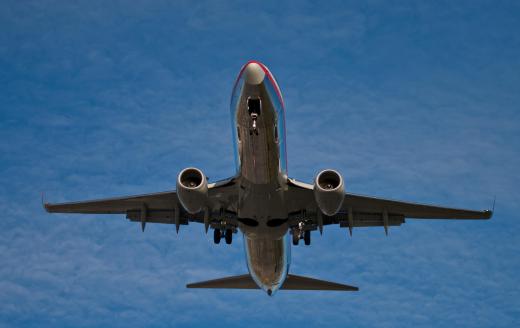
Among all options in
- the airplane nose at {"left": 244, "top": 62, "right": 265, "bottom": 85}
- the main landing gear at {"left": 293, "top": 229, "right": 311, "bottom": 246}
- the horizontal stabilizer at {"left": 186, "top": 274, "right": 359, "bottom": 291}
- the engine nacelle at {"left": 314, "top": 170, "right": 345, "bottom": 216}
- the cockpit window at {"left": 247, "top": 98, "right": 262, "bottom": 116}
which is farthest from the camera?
the horizontal stabilizer at {"left": 186, "top": 274, "right": 359, "bottom": 291}

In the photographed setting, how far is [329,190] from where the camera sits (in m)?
26.2

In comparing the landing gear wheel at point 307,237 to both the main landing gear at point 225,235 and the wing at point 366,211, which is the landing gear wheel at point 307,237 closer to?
the wing at point 366,211

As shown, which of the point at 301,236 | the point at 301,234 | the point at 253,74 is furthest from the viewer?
the point at 301,236

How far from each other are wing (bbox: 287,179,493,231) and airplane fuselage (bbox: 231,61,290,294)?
29.4 inches

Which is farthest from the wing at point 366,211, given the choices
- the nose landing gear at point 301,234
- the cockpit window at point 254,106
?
the cockpit window at point 254,106

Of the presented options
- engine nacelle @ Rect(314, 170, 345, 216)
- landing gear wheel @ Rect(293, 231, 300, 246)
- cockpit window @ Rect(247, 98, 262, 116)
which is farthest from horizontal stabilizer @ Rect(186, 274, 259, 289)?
cockpit window @ Rect(247, 98, 262, 116)

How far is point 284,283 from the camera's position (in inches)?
1398

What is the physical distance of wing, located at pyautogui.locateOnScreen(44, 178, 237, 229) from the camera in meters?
29.8

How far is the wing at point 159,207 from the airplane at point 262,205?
42 millimetres

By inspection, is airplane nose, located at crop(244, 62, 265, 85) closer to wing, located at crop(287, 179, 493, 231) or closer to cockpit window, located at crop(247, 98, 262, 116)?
cockpit window, located at crop(247, 98, 262, 116)

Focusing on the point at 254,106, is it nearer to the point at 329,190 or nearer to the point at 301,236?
the point at 329,190

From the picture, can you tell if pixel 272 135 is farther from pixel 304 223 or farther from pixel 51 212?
pixel 51 212

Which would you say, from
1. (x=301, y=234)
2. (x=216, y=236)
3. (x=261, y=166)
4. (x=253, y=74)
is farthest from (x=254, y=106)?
(x=216, y=236)

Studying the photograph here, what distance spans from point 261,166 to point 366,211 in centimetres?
746
